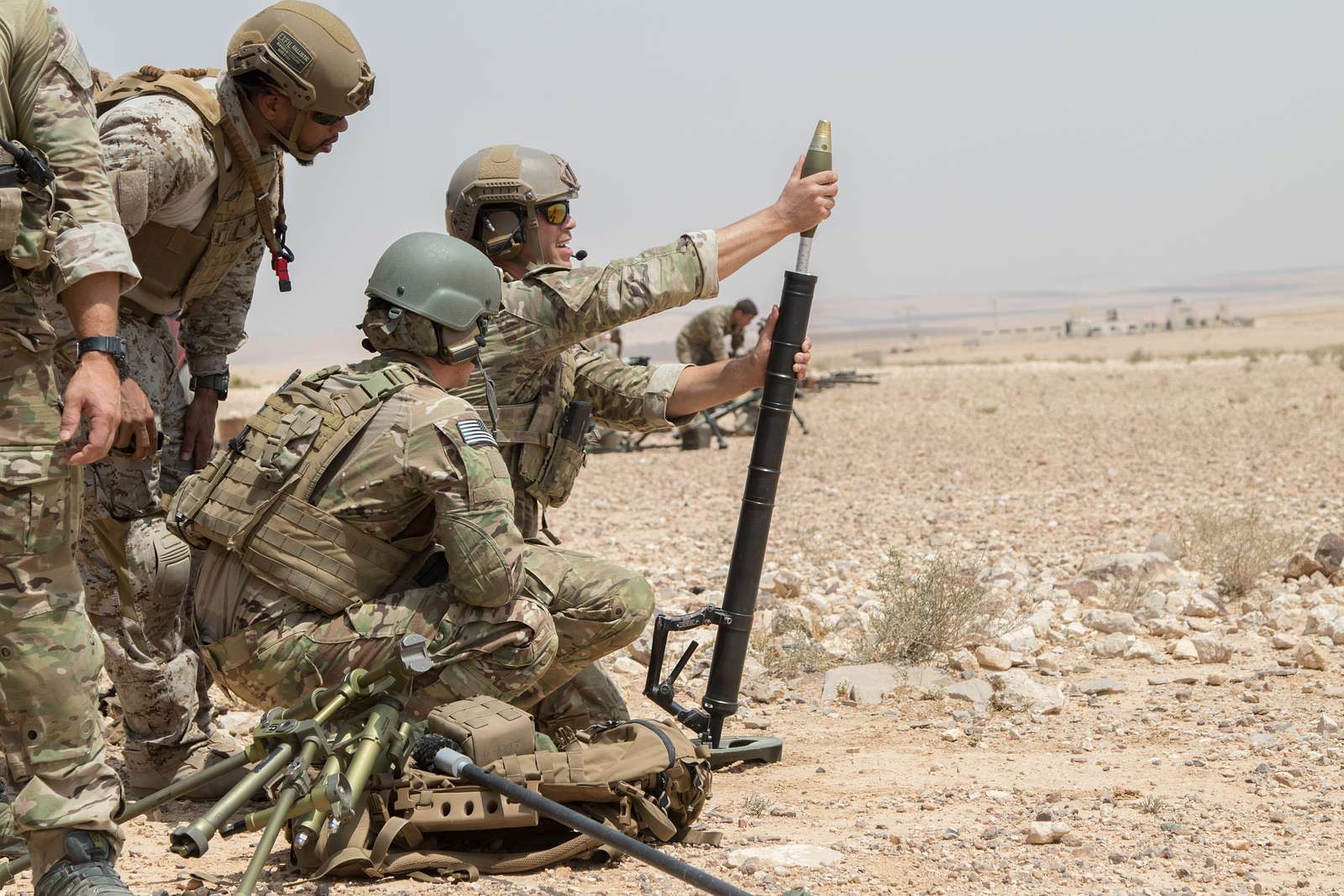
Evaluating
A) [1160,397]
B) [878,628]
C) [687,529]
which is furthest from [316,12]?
[1160,397]

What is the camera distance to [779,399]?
4816 mm

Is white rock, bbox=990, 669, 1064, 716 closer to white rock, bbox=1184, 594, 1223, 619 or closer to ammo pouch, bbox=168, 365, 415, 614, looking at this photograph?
white rock, bbox=1184, 594, 1223, 619

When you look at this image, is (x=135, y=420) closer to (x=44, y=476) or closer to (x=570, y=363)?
(x=44, y=476)

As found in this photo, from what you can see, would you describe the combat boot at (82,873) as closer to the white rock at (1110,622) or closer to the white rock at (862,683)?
the white rock at (862,683)

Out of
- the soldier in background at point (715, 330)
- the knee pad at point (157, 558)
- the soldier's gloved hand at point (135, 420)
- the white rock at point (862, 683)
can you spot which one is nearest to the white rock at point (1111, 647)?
the white rock at point (862, 683)

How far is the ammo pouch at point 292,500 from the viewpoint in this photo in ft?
12.2

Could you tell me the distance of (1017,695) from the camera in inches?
220

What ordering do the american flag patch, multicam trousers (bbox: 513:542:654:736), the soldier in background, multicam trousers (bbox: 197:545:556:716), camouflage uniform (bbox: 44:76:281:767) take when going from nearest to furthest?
the american flag patch, multicam trousers (bbox: 197:545:556:716), multicam trousers (bbox: 513:542:654:736), camouflage uniform (bbox: 44:76:281:767), the soldier in background

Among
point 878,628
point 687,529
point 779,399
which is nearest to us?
point 779,399

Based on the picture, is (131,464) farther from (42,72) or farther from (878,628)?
(878,628)

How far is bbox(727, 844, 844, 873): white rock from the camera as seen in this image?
148 inches

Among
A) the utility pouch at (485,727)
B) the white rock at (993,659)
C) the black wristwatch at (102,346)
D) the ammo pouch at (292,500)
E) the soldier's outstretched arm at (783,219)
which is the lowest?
the utility pouch at (485,727)

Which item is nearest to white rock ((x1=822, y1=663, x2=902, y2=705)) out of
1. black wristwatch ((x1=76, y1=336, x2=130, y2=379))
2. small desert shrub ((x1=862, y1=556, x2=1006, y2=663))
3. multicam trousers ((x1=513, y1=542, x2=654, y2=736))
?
small desert shrub ((x1=862, y1=556, x2=1006, y2=663))

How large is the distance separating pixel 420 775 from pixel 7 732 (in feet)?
3.20
